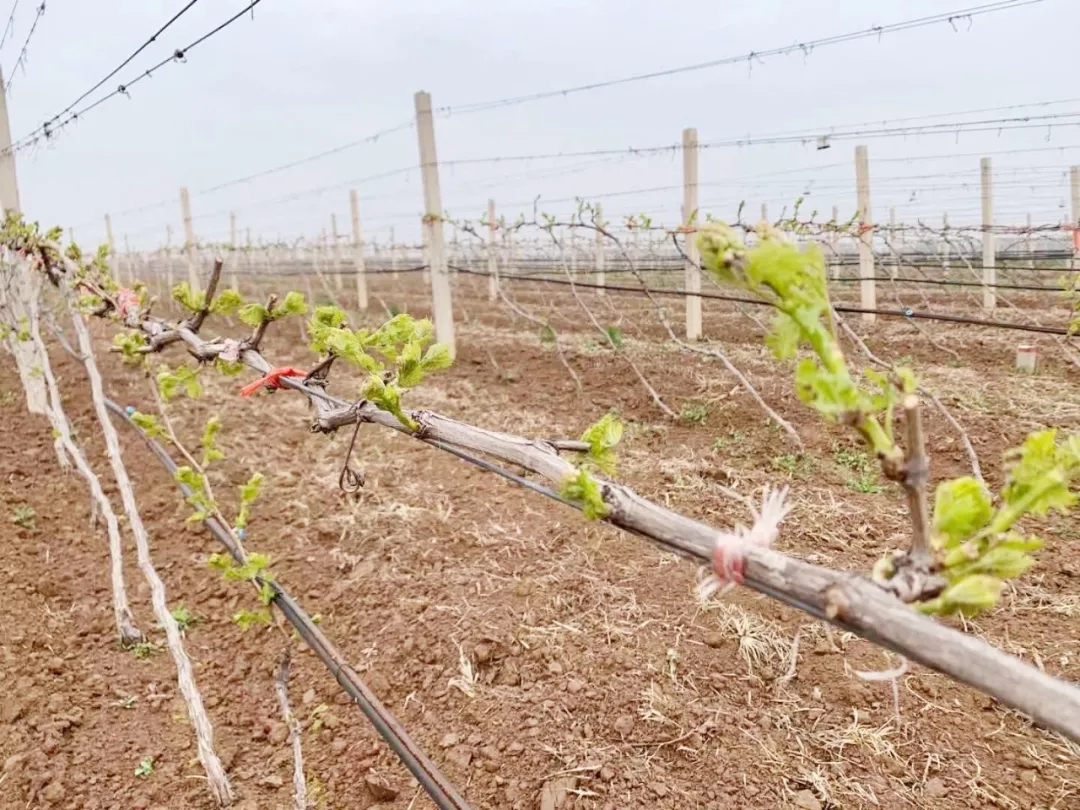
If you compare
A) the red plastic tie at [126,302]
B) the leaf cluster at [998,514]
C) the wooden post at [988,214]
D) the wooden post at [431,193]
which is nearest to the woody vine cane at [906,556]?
the leaf cluster at [998,514]

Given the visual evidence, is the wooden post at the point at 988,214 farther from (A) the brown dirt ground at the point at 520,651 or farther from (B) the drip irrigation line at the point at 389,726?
(B) the drip irrigation line at the point at 389,726

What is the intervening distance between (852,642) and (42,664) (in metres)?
3.10

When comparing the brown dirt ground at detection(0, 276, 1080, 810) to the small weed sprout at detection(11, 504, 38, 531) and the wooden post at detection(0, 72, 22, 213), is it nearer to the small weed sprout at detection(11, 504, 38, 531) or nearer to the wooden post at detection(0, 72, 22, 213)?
the small weed sprout at detection(11, 504, 38, 531)

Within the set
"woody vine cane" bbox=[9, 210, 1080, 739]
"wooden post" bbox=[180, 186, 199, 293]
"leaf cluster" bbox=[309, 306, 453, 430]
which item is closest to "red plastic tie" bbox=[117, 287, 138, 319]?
"leaf cluster" bbox=[309, 306, 453, 430]

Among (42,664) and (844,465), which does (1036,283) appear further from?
(42,664)

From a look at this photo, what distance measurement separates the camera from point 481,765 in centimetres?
235

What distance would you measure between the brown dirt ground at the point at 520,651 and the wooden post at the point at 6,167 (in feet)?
7.76

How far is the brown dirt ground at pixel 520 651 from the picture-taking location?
7.42 ft

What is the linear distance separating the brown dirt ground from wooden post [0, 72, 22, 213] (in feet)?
7.76

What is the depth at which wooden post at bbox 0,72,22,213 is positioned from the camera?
20.0 ft

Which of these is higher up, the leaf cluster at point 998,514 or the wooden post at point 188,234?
the wooden post at point 188,234

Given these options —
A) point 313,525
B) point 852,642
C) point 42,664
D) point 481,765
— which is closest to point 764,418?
point 852,642

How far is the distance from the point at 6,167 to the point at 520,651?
6.00 m

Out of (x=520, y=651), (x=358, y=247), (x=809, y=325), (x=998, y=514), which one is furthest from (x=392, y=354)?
(x=358, y=247)
